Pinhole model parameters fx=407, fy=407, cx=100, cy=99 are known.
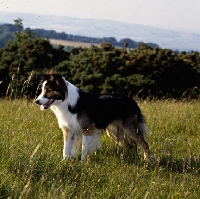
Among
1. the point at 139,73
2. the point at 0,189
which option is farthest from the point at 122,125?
the point at 139,73

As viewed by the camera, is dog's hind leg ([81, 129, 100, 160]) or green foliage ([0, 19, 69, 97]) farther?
green foliage ([0, 19, 69, 97])

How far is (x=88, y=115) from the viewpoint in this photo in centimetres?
634

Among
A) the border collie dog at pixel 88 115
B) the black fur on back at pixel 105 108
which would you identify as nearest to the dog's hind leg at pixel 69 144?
the border collie dog at pixel 88 115

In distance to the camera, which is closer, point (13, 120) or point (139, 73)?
point (13, 120)

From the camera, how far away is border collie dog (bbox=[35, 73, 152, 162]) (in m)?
6.07

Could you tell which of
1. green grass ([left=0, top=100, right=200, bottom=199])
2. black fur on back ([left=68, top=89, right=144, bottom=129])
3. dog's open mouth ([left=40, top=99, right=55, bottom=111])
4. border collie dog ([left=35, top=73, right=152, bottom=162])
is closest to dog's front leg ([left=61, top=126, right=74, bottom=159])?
border collie dog ([left=35, top=73, right=152, bottom=162])

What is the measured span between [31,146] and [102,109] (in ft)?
5.54

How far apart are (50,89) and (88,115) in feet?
2.49

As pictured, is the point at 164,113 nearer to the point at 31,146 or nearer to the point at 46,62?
the point at 31,146

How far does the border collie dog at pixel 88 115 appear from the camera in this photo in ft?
19.9

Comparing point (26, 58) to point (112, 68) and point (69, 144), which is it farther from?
point (69, 144)

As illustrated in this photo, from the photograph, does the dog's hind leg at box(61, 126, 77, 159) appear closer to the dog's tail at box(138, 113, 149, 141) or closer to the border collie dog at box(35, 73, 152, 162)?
the border collie dog at box(35, 73, 152, 162)

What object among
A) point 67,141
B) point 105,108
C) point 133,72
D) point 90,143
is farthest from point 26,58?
point 90,143

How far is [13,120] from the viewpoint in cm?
730
